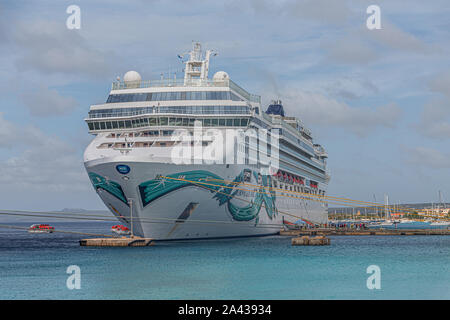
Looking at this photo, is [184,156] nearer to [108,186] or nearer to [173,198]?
[173,198]

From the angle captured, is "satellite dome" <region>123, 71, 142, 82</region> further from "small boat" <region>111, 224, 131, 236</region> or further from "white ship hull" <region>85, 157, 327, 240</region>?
"small boat" <region>111, 224, 131, 236</region>

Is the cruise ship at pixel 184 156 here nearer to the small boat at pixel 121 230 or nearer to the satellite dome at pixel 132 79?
the satellite dome at pixel 132 79

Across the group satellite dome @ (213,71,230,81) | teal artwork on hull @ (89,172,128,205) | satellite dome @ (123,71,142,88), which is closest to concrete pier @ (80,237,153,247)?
teal artwork on hull @ (89,172,128,205)

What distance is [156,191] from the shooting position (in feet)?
137

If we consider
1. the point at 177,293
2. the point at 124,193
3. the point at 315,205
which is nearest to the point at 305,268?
the point at 177,293

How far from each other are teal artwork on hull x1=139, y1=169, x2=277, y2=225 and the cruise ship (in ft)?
0.23

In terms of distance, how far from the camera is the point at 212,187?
44.2 m

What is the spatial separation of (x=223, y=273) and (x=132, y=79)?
25590 mm

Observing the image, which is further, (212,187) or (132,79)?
(132,79)

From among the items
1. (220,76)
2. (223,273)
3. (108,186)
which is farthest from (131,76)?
(223,273)

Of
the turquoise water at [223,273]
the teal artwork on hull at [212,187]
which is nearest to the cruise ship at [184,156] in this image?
the teal artwork on hull at [212,187]

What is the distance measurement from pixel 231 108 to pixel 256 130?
523 cm

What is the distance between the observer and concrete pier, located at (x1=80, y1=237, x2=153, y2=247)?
45969 mm
